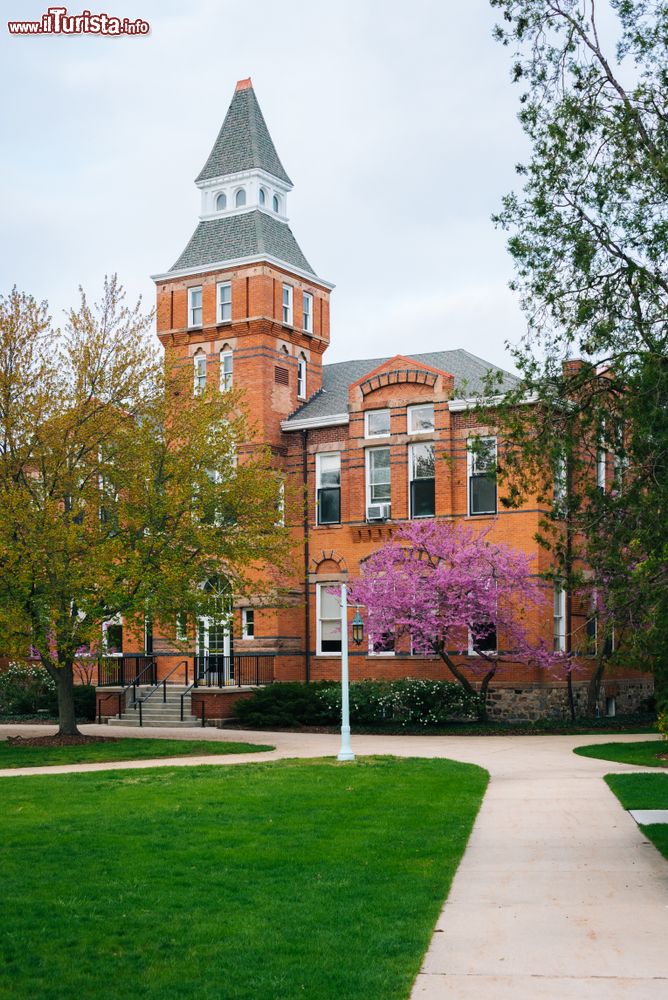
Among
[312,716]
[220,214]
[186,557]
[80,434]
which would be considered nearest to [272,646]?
[312,716]

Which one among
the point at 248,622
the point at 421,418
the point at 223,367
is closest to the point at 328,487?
the point at 421,418

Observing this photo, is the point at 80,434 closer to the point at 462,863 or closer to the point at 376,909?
the point at 462,863

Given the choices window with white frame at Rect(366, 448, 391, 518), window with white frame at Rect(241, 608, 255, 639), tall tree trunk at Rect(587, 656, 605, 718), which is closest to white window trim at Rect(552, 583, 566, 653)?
tall tree trunk at Rect(587, 656, 605, 718)

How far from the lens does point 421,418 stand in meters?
35.0

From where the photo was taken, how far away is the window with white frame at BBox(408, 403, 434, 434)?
1369 inches

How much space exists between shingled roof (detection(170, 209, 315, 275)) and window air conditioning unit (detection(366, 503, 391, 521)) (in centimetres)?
866

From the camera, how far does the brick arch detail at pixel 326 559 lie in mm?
35844

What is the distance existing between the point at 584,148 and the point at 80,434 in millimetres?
15694

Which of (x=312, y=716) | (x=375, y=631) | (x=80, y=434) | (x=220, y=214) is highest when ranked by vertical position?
(x=220, y=214)

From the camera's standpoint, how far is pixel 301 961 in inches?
309

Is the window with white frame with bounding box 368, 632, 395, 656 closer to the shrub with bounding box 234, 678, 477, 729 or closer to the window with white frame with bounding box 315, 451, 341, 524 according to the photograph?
the shrub with bounding box 234, 678, 477, 729

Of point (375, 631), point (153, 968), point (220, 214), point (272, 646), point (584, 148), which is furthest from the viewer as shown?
point (220, 214)

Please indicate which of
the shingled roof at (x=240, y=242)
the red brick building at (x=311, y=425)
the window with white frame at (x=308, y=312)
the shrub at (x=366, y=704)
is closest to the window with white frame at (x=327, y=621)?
the red brick building at (x=311, y=425)

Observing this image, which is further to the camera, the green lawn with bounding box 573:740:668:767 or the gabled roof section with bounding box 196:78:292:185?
the gabled roof section with bounding box 196:78:292:185
